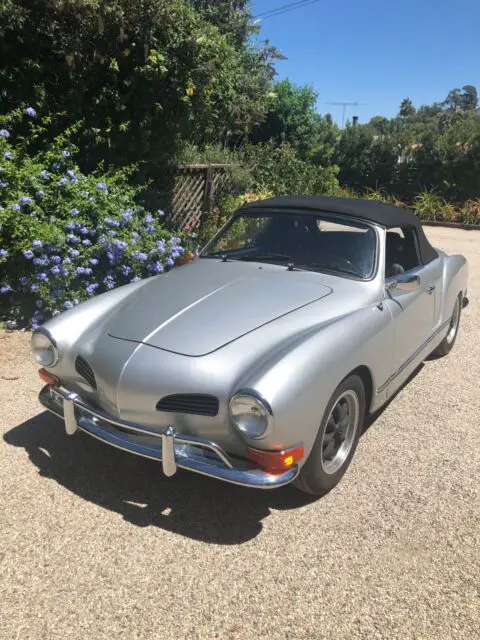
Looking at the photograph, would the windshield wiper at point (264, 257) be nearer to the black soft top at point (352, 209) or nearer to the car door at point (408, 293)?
the black soft top at point (352, 209)

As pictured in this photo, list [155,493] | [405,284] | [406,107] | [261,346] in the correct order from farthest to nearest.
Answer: [406,107] < [405,284] < [155,493] < [261,346]

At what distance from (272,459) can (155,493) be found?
87 cm

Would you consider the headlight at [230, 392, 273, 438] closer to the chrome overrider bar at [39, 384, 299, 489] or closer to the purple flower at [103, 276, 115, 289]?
the chrome overrider bar at [39, 384, 299, 489]

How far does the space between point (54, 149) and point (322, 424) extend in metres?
4.62

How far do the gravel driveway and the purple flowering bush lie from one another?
1.89m

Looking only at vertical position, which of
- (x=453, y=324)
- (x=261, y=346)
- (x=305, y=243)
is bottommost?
(x=453, y=324)

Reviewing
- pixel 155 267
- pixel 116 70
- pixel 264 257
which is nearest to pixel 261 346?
pixel 264 257

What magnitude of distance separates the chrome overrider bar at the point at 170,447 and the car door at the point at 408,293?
143cm

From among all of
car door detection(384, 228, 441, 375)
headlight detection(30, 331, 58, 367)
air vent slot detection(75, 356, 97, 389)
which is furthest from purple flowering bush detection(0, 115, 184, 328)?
car door detection(384, 228, 441, 375)

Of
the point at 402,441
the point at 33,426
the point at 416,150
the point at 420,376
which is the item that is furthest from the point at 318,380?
the point at 416,150

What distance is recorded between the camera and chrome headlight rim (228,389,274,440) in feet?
7.36

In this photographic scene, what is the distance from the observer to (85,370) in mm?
2885

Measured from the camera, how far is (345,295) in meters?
3.21

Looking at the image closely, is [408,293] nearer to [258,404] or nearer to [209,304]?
[209,304]
